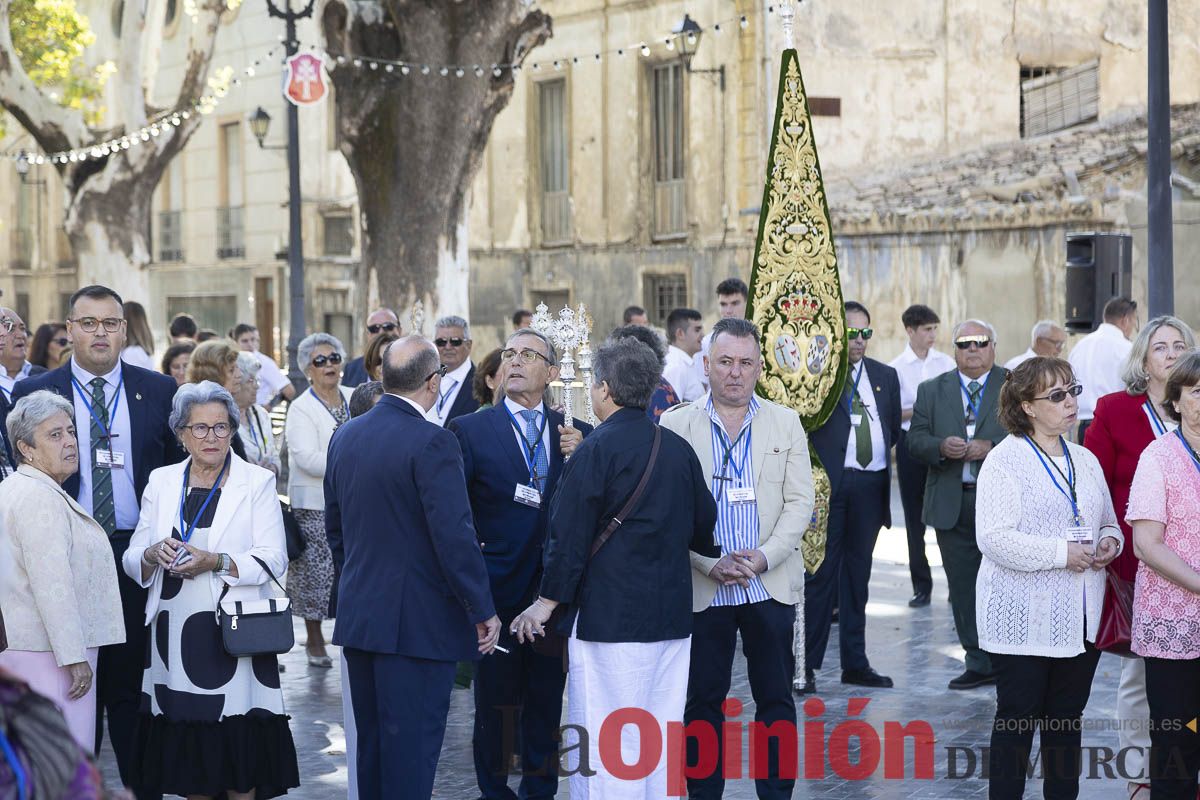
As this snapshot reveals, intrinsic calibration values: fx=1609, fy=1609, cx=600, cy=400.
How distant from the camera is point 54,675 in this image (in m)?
5.73

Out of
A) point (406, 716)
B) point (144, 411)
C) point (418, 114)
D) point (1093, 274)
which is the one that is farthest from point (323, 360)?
point (418, 114)

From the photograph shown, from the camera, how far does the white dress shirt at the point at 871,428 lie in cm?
930

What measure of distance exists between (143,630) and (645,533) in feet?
7.41

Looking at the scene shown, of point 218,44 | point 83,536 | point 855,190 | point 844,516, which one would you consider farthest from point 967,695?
point 218,44

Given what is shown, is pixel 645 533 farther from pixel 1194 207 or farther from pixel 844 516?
pixel 1194 207

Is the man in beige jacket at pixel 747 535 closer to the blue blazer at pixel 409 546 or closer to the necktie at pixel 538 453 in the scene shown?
the necktie at pixel 538 453

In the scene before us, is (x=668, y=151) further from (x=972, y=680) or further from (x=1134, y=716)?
(x=1134, y=716)

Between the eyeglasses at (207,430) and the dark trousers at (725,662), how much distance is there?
200 cm

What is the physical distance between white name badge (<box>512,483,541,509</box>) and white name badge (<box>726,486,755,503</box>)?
2.67ft

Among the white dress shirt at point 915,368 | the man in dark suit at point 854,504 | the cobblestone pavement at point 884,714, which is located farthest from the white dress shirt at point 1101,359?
the man in dark suit at point 854,504

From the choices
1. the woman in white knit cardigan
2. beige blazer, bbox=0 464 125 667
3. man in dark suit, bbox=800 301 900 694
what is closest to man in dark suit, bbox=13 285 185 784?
beige blazer, bbox=0 464 125 667

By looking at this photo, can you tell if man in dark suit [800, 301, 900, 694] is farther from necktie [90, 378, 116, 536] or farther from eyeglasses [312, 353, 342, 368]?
necktie [90, 378, 116, 536]

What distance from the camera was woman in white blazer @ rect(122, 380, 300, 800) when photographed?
589cm

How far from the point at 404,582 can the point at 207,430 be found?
0.99m
